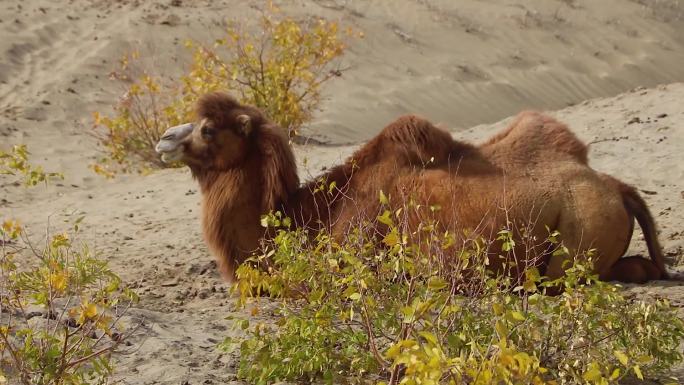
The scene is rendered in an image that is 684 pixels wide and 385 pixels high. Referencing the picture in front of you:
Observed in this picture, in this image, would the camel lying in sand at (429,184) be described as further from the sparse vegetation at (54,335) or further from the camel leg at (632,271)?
the sparse vegetation at (54,335)

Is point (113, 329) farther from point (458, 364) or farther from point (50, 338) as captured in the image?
point (458, 364)

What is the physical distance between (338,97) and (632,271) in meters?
10.5

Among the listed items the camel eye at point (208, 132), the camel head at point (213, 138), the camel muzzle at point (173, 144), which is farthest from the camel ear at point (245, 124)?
the camel muzzle at point (173, 144)

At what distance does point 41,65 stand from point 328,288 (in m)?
12.9

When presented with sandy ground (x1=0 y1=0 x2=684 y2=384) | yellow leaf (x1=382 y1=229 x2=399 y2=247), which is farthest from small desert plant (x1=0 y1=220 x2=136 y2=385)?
yellow leaf (x1=382 y1=229 x2=399 y2=247)

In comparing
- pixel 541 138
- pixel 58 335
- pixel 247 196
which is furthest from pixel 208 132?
pixel 58 335

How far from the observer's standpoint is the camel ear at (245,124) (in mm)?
6719

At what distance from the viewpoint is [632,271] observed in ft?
20.7

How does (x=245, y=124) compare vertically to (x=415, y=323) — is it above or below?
above

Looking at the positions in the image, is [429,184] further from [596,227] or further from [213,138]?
[213,138]

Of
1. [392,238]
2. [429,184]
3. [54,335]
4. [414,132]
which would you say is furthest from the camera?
[414,132]

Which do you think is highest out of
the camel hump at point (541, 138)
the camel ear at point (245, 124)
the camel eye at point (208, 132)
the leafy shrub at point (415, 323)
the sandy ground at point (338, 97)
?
the camel ear at point (245, 124)

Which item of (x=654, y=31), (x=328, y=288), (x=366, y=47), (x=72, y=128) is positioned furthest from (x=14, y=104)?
(x=654, y=31)

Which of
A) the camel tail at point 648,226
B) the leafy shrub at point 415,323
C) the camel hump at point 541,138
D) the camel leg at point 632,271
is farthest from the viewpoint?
the camel hump at point 541,138
